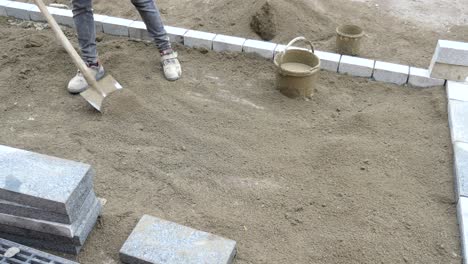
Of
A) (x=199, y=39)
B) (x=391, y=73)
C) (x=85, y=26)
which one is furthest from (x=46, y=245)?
(x=391, y=73)

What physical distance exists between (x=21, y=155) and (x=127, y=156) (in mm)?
842

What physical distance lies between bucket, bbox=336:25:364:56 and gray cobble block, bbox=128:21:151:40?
2.12 meters

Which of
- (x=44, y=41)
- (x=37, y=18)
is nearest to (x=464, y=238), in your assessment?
(x=44, y=41)

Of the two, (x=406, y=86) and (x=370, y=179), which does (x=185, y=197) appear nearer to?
(x=370, y=179)

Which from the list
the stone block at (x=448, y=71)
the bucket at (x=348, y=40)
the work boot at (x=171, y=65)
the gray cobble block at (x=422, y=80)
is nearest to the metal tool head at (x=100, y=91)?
the work boot at (x=171, y=65)

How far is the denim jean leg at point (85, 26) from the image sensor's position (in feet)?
12.5

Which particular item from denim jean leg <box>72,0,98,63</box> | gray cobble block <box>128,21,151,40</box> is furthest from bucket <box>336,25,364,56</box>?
denim jean leg <box>72,0,98,63</box>

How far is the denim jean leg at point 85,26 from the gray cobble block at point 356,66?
2459mm

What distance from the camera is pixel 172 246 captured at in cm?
234

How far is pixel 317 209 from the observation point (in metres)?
2.79

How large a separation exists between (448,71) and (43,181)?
3587mm

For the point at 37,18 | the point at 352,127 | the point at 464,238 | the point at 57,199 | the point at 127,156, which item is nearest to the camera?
the point at 57,199

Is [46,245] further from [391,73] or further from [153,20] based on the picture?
[391,73]

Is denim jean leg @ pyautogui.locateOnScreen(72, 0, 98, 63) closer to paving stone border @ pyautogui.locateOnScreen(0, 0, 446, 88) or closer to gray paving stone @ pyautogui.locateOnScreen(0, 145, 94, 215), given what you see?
paving stone border @ pyautogui.locateOnScreen(0, 0, 446, 88)
